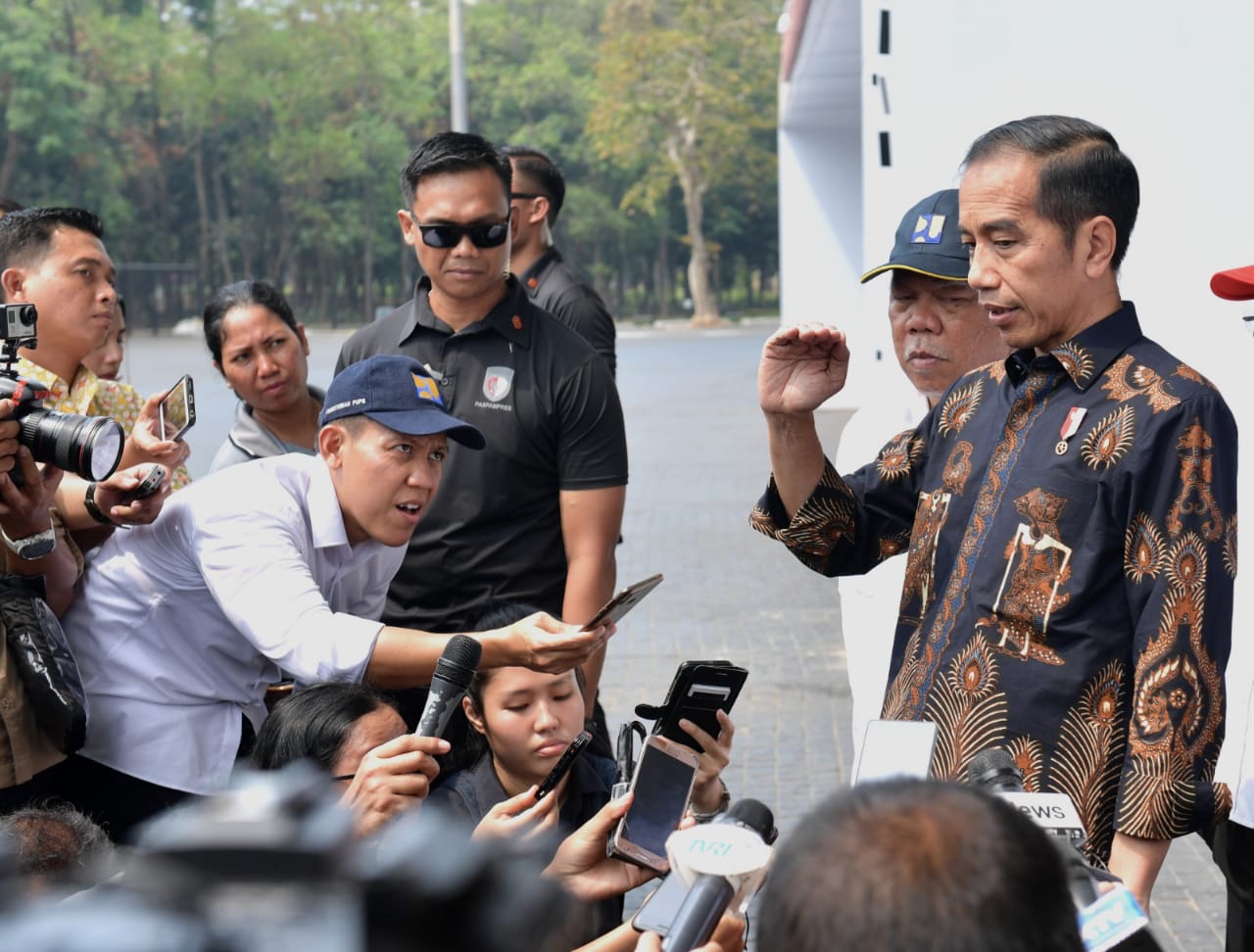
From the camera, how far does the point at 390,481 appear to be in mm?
3107

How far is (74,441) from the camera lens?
3.02 meters

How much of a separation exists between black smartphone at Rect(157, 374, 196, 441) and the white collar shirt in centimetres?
45

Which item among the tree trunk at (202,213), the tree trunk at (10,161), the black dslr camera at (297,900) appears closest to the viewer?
the black dslr camera at (297,900)

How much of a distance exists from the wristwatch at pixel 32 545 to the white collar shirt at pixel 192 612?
13cm

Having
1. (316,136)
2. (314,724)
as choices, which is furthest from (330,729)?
(316,136)

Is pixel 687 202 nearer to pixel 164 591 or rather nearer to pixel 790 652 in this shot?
pixel 790 652

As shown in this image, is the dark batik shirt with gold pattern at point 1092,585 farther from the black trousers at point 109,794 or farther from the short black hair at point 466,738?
the black trousers at point 109,794

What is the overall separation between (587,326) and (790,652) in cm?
305

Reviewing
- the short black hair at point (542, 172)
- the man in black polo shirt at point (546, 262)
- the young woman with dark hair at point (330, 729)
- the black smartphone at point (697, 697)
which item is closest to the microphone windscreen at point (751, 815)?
the black smartphone at point (697, 697)

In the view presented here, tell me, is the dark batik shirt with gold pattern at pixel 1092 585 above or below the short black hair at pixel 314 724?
above

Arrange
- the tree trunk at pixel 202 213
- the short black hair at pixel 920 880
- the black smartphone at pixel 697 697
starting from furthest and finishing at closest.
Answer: the tree trunk at pixel 202 213, the black smartphone at pixel 697 697, the short black hair at pixel 920 880

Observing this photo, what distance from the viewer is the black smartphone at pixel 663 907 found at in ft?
5.38

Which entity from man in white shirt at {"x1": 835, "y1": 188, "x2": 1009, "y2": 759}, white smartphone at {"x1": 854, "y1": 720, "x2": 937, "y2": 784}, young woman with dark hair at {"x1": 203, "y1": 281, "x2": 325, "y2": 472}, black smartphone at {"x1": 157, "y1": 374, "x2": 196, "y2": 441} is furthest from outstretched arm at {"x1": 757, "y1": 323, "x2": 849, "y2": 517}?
young woman with dark hair at {"x1": 203, "y1": 281, "x2": 325, "y2": 472}

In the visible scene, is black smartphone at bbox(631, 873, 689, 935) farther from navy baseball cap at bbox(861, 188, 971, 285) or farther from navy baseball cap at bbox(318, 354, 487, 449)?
navy baseball cap at bbox(861, 188, 971, 285)
